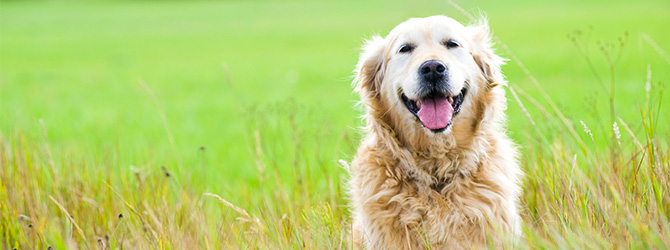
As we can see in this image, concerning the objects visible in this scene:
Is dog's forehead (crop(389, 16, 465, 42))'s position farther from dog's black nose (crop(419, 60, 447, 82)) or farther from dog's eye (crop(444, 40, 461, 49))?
dog's black nose (crop(419, 60, 447, 82))

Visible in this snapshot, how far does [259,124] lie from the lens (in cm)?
793

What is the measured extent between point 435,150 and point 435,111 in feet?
0.72

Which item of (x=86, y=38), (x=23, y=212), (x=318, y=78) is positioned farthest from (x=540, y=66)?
(x=86, y=38)

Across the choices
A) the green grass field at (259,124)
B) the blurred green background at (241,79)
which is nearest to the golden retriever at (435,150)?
the green grass field at (259,124)

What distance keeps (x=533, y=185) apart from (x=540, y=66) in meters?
11.8

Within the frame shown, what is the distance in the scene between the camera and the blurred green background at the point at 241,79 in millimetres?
6645

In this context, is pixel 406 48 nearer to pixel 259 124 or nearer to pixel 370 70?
pixel 370 70

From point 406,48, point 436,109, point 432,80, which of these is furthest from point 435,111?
point 406,48

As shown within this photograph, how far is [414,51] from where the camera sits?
12.4 feet

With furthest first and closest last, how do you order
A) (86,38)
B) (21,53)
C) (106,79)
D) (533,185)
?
1. (86,38)
2. (21,53)
3. (106,79)
4. (533,185)

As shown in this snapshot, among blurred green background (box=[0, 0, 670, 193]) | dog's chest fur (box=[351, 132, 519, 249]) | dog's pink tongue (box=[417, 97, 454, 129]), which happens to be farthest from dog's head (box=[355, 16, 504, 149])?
blurred green background (box=[0, 0, 670, 193])

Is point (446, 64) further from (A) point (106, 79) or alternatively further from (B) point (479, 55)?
(A) point (106, 79)

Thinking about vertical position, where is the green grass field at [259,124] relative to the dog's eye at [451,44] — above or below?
below

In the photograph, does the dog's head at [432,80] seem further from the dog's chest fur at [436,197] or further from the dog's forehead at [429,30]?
the dog's chest fur at [436,197]
